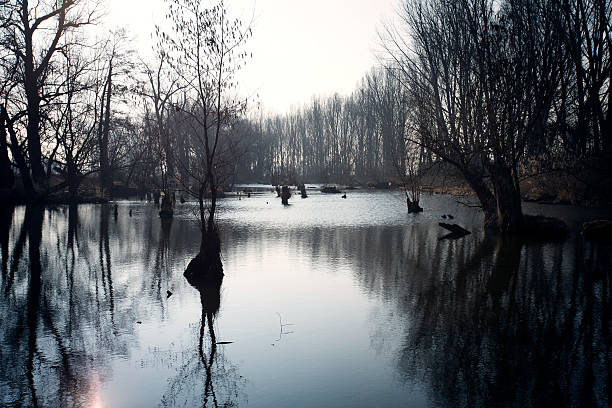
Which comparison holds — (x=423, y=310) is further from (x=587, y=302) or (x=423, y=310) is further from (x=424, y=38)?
(x=424, y=38)

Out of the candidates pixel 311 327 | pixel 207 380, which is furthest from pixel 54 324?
pixel 311 327

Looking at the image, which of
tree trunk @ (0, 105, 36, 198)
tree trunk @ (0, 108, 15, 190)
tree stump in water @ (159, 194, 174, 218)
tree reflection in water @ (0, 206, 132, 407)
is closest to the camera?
tree reflection in water @ (0, 206, 132, 407)

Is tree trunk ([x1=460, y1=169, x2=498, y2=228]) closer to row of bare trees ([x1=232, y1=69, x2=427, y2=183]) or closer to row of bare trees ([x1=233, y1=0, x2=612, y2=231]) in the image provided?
row of bare trees ([x1=233, y1=0, x2=612, y2=231])

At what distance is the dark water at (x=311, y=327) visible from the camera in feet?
18.4

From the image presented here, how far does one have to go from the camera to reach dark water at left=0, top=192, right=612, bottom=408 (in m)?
5.60

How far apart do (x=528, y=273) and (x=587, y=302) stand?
8.76 ft

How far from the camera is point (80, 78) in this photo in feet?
117

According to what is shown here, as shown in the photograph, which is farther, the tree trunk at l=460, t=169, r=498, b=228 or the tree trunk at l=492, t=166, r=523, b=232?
the tree trunk at l=460, t=169, r=498, b=228

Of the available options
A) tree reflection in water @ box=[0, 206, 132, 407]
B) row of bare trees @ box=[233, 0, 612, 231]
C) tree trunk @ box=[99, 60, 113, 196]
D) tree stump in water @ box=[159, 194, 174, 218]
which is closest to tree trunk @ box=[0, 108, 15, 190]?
tree trunk @ box=[99, 60, 113, 196]

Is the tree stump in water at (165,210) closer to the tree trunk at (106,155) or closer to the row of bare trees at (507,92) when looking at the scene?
the row of bare trees at (507,92)

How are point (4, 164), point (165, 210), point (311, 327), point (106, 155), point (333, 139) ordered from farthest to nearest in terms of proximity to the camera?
point (333, 139), point (106, 155), point (4, 164), point (165, 210), point (311, 327)

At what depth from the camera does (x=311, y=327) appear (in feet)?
26.5

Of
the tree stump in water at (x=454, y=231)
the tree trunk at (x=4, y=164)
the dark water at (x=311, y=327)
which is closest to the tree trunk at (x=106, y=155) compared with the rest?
the tree trunk at (x=4, y=164)

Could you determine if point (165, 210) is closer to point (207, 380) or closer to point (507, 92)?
point (507, 92)
